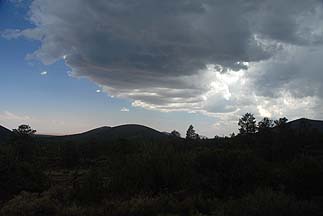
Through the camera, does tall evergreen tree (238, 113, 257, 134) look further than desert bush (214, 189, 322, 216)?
Yes

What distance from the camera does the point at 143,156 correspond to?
23.3 meters

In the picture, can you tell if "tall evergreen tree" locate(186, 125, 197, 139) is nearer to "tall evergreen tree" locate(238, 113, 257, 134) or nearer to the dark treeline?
"tall evergreen tree" locate(238, 113, 257, 134)

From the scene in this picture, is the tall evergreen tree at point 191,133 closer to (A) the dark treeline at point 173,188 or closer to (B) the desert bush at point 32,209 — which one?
(A) the dark treeline at point 173,188

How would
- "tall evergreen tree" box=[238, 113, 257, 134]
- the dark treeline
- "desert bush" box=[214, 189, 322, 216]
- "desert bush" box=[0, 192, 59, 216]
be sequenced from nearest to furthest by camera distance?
"desert bush" box=[214, 189, 322, 216], the dark treeline, "desert bush" box=[0, 192, 59, 216], "tall evergreen tree" box=[238, 113, 257, 134]

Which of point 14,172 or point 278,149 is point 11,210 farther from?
point 278,149

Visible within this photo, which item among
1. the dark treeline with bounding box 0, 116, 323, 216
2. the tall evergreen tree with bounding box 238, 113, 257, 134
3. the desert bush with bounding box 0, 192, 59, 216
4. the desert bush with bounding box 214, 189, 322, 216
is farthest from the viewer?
the tall evergreen tree with bounding box 238, 113, 257, 134

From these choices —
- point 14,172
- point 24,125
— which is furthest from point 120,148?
point 14,172

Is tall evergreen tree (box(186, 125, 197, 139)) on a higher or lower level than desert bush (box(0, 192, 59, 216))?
higher

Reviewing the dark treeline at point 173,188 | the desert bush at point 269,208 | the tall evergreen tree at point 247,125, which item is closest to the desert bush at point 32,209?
the dark treeline at point 173,188

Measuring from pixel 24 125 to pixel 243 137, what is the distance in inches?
1581

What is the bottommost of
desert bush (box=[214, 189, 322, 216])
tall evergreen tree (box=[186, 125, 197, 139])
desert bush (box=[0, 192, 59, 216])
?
desert bush (box=[0, 192, 59, 216])

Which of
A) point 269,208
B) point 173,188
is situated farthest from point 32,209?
point 269,208

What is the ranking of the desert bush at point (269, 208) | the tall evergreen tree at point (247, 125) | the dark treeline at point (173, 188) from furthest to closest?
the tall evergreen tree at point (247, 125) < the dark treeline at point (173, 188) < the desert bush at point (269, 208)

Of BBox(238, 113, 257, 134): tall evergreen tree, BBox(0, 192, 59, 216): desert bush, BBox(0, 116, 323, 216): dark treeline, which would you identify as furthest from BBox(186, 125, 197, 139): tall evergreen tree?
BBox(0, 192, 59, 216): desert bush
